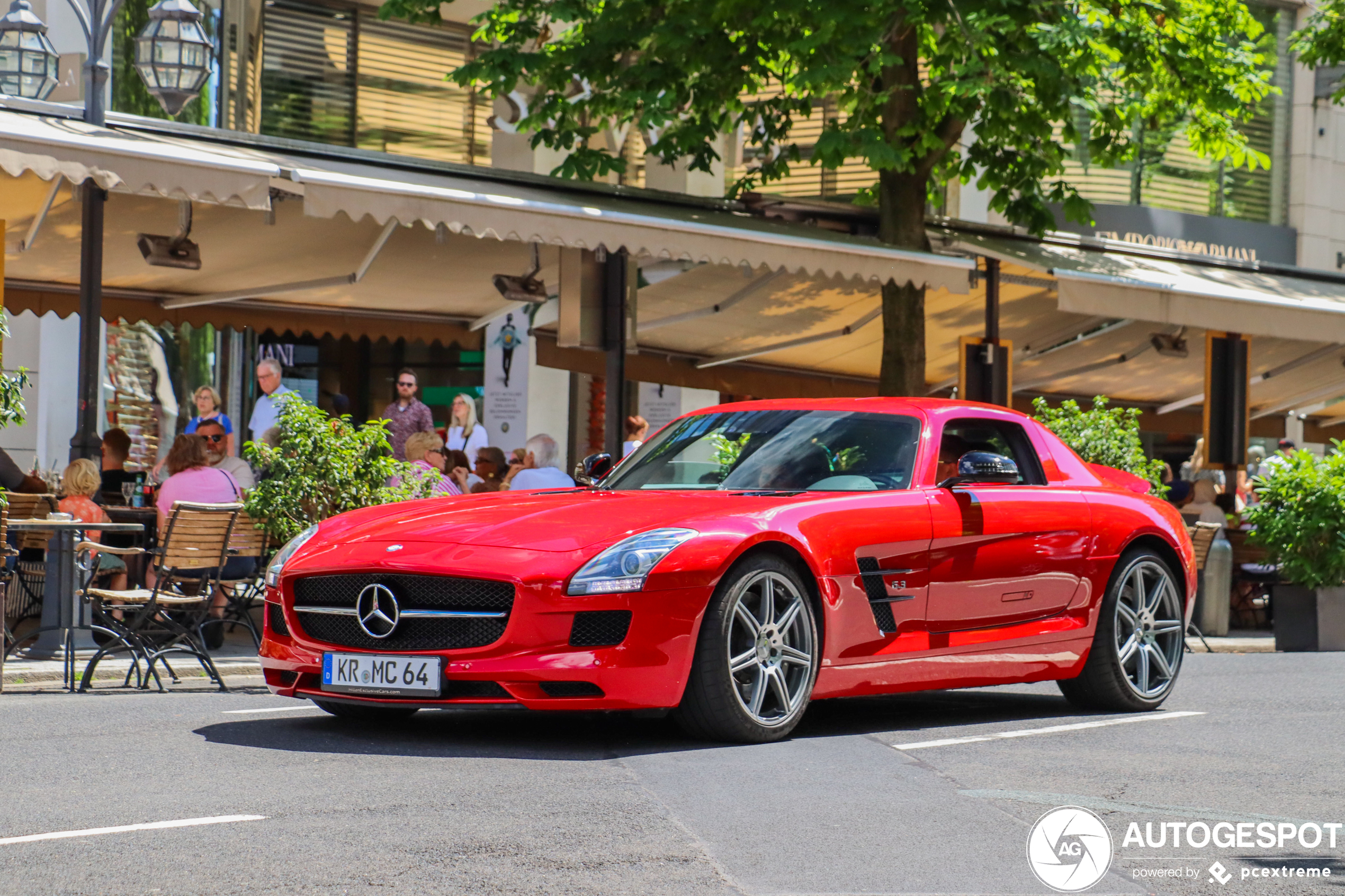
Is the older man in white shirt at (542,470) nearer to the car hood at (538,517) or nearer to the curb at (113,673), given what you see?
the curb at (113,673)

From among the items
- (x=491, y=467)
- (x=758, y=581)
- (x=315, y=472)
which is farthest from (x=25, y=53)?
(x=758, y=581)

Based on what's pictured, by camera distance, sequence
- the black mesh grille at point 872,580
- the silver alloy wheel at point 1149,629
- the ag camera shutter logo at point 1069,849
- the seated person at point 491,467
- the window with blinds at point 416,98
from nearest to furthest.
A: 1. the ag camera shutter logo at point 1069,849
2. the black mesh grille at point 872,580
3. the silver alloy wheel at point 1149,629
4. the seated person at point 491,467
5. the window with blinds at point 416,98

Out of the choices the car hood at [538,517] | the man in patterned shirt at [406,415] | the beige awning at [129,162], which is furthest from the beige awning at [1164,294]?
the car hood at [538,517]

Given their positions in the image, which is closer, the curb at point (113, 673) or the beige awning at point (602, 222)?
the curb at point (113, 673)

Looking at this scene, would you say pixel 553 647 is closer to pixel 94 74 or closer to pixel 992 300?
pixel 94 74

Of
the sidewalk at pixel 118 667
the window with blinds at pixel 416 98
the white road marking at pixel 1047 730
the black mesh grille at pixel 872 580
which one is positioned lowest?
the sidewalk at pixel 118 667

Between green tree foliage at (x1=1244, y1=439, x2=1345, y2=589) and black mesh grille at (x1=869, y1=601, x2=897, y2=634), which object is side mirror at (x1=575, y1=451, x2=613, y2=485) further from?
green tree foliage at (x1=1244, y1=439, x2=1345, y2=589)

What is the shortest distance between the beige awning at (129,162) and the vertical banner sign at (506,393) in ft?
44.1

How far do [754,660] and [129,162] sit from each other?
5771 millimetres

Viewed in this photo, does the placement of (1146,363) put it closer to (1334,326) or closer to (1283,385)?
(1283,385)

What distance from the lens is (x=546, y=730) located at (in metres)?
7.74

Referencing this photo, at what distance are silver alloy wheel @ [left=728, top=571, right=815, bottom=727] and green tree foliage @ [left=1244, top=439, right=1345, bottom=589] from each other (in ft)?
27.9

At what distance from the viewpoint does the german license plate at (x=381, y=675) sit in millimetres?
6961

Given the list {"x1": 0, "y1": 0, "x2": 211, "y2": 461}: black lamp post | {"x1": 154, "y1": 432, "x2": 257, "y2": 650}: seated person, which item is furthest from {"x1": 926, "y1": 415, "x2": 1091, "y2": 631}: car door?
{"x1": 0, "y1": 0, "x2": 211, "y2": 461}: black lamp post
